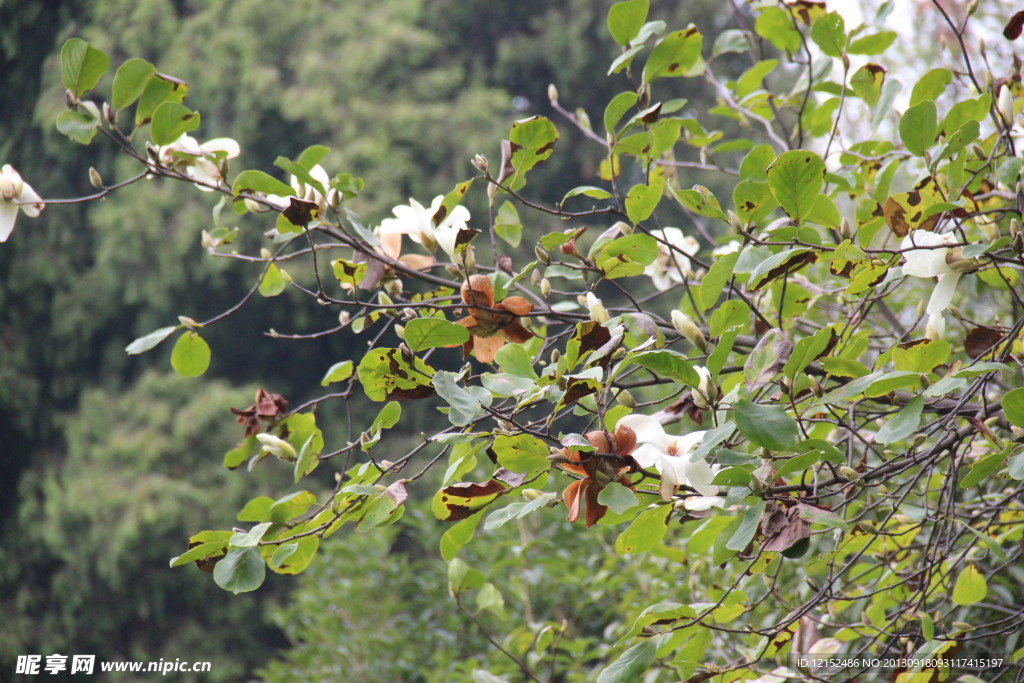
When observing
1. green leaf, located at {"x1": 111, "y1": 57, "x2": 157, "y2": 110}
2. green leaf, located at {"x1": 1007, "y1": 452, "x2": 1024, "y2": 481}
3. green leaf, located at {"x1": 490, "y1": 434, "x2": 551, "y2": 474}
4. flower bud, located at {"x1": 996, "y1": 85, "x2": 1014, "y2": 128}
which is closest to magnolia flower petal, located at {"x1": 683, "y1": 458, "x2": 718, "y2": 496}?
green leaf, located at {"x1": 490, "y1": 434, "x2": 551, "y2": 474}

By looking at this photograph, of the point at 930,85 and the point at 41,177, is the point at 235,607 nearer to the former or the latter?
the point at 41,177

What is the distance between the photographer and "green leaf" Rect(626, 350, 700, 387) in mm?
595

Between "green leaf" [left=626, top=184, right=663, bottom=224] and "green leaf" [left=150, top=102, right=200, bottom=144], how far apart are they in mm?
460

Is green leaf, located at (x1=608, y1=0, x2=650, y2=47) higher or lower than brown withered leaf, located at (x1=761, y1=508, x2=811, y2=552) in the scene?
higher

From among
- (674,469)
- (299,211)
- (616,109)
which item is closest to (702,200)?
(616,109)

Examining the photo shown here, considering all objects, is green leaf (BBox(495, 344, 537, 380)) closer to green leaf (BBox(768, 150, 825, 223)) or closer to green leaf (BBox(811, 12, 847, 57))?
green leaf (BBox(768, 150, 825, 223))

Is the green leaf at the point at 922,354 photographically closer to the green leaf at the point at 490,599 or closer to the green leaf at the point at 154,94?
the green leaf at the point at 490,599

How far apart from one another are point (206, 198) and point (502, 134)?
6.92 ft

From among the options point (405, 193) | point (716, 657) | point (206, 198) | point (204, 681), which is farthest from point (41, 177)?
point (716, 657)

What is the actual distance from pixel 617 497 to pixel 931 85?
698 millimetres

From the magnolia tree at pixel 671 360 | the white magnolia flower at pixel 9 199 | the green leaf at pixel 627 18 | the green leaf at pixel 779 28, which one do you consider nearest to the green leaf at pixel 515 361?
the magnolia tree at pixel 671 360

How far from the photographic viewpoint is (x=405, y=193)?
5359 millimetres

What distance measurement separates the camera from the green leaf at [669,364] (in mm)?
595

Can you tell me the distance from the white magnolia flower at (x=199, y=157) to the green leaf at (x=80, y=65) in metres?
0.11
